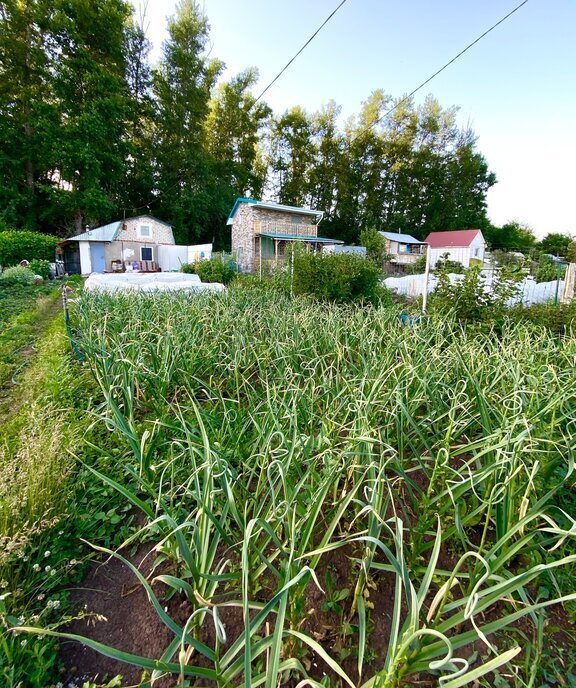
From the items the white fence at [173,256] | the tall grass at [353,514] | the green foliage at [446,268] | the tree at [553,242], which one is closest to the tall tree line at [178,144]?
the white fence at [173,256]

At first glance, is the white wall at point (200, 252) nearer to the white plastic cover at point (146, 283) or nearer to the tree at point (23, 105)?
the white plastic cover at point (146, 283)

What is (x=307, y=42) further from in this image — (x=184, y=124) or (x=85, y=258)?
(x=184, y=124)

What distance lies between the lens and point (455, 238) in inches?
1137

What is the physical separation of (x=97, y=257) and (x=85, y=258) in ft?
1.92

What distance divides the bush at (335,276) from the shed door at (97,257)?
50.2 feet

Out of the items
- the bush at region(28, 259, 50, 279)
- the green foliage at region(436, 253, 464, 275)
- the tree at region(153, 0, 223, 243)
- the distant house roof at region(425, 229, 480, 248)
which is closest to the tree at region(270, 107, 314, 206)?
the tree at region(153, 0, 223, 243)

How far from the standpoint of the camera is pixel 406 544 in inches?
57.1

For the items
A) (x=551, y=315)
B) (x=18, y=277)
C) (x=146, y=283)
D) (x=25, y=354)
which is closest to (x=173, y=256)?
(x=18, y=277)

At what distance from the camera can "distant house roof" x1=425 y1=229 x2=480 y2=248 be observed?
27641mm

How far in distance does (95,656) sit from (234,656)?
540 millimetres

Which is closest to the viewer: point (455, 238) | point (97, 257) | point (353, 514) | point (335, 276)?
point (353, 514)

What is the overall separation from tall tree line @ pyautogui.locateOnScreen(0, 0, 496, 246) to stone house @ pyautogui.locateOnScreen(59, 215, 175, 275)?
299 centimetres

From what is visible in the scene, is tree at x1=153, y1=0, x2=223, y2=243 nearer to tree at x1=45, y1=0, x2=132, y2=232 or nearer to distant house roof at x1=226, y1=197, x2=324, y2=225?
tree at x1=45, y1=0, x2=132, y2=232

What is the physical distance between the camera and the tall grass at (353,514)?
91 cm
